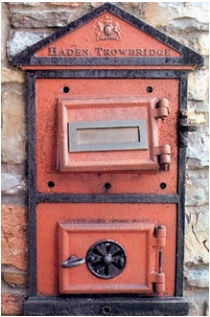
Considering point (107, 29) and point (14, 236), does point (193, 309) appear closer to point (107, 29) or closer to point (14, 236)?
point (14, 236)

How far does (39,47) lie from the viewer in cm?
118

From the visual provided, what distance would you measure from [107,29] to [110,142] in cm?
30

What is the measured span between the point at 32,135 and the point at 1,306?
1.62 ft

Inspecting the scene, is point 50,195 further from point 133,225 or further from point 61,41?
point 61,41

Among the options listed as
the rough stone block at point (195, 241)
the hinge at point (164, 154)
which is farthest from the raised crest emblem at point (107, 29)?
the rough stone block at point (195, 241)

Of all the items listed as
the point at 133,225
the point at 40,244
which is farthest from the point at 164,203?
the point at 40,244

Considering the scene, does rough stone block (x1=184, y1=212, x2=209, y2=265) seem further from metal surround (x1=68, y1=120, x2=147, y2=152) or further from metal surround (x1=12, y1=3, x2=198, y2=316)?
metal surround (x1=68, y1=120, x2=147, y2=152)

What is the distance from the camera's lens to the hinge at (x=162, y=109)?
1.14 metres

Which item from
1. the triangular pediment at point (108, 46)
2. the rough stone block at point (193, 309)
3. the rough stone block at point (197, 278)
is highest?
the triangular pediment at point (108, 46)

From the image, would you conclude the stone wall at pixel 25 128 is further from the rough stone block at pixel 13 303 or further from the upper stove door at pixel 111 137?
the upper stove door at pixel 111 137

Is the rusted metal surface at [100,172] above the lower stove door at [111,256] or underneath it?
above

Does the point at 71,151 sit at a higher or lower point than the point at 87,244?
higher

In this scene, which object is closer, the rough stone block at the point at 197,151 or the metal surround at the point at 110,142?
the metal surround at the point at 110,142

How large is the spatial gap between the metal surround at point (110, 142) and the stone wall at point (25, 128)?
166 millimetres
